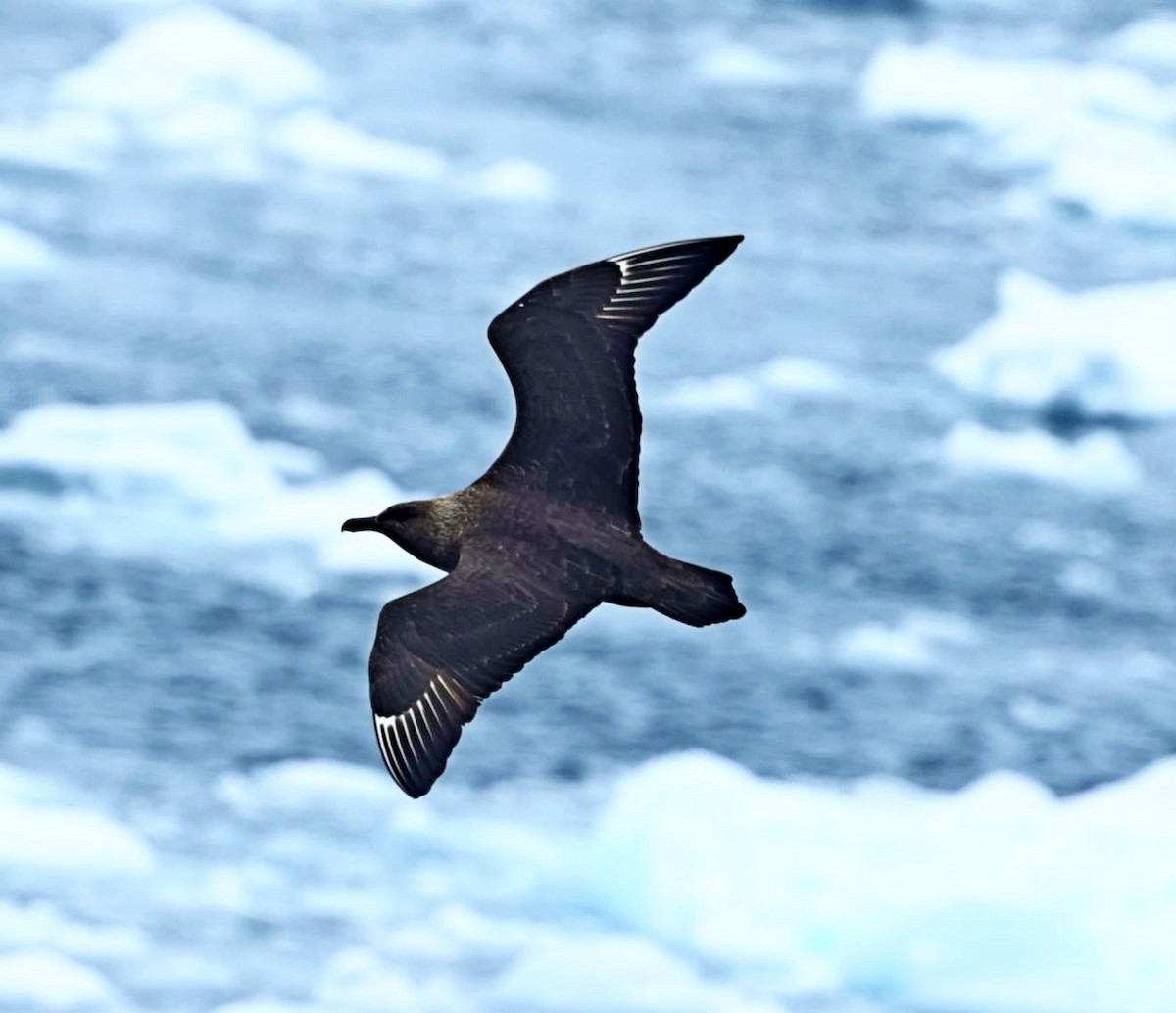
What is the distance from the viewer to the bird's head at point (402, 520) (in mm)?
9242

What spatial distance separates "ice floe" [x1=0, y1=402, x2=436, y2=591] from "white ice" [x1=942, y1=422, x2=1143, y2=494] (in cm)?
810

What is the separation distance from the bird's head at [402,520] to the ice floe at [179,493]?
726 inches

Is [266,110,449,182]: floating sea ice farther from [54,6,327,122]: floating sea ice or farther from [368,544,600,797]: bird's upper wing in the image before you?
[368,544,600,797]: bird's upper wing

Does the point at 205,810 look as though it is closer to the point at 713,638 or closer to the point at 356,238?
the point at 713,638

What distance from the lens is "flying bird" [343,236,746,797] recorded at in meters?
8.62

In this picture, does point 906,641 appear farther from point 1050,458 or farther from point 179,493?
point 179,493

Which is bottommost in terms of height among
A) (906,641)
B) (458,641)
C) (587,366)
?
(458,641)

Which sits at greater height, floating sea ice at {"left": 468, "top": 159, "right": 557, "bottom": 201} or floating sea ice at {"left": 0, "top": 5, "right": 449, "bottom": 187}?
floating sea ice at {"left": 0, "top": 5, "right": 449, "bottom": 187}

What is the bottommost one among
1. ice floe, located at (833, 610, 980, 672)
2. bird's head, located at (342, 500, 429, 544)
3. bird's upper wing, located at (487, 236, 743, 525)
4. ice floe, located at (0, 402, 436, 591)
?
bird's head, located at (342, 500, 429, 544)

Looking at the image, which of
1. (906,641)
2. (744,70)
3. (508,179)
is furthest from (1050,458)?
(744,70)

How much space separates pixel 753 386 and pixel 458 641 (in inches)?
869

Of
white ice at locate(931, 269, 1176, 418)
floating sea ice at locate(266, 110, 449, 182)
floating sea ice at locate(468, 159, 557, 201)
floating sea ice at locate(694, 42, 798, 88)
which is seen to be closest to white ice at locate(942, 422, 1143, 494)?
white ice at locate(931, 269, 1176, 418)

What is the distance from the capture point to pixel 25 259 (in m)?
32.1

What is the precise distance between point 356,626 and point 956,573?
8053 millimetres
